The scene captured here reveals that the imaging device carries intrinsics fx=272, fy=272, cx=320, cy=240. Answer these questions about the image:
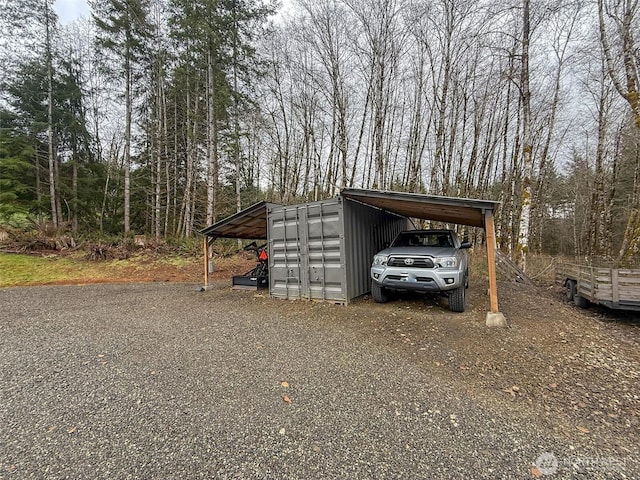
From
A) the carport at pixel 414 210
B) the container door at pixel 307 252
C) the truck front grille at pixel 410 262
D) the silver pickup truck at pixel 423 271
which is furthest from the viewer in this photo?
the container door at pixel 307 252

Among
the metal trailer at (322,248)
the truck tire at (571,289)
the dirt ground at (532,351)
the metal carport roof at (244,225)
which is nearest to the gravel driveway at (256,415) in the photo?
the dirt ground at (532,351)

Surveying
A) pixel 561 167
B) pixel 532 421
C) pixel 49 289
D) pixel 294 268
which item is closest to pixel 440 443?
pixel 532 421

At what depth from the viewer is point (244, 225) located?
8719 mm

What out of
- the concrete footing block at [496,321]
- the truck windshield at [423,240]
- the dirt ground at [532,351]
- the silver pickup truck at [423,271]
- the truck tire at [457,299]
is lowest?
the dirt ground at [532,351]

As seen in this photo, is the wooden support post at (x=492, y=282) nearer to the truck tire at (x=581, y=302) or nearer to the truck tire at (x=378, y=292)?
the truck tire at (x=378, y=292)

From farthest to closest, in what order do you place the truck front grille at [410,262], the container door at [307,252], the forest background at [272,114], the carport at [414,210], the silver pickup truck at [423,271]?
the forest background at [272,114] < the container door at [307,252] < the truck front grille at [410,262] < the silver pickup truck at [423,271] < the carport at [414,210]

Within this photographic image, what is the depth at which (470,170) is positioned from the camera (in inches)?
606

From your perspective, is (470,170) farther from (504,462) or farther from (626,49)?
(504,462)

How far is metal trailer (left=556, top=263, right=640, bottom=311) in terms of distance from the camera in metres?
5.29

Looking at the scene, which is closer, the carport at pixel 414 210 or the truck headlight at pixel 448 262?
the carport at pixel 414 210

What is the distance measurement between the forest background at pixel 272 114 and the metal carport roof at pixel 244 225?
469 cm

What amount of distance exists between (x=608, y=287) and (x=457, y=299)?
3.23 meters

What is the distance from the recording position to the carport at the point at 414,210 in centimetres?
478

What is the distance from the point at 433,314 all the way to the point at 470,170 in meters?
12.9
